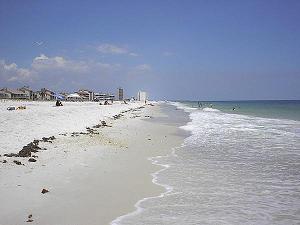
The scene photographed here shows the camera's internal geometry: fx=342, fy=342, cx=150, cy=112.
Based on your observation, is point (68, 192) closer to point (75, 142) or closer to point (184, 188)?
point (184, 188)

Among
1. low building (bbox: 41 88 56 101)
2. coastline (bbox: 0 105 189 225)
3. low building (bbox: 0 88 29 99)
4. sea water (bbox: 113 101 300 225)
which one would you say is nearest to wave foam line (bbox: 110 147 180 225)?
sea water (bbox: 113 101 300 225)

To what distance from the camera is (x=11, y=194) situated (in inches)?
310

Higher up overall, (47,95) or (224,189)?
(47,95)

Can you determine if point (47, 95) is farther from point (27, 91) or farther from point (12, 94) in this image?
point (12, 94)

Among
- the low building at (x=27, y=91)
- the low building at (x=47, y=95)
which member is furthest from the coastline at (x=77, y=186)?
the low building at (x=47, y=95)

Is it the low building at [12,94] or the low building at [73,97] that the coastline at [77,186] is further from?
the low building at [73,97]

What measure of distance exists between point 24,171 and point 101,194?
2.98 meters

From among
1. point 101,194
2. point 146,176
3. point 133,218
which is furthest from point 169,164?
point 133,218

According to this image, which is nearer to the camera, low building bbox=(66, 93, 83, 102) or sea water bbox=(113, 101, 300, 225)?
sea water bbox=(113, 101, 300, 225)

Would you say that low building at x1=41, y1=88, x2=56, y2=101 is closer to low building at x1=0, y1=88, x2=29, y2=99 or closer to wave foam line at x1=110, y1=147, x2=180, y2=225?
low building at x1=0, y1=88, x2=29, y2=99

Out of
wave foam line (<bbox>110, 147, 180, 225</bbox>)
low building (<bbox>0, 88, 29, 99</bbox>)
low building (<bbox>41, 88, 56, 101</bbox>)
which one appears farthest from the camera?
low building (<bbox>41, 88, 56, 101</bbox>)

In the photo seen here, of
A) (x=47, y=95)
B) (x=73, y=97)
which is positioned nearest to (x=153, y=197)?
(x=47, y=95)

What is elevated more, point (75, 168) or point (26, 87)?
point (26, 87)

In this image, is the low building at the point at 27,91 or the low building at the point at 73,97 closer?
the low building at the point at 27,91
